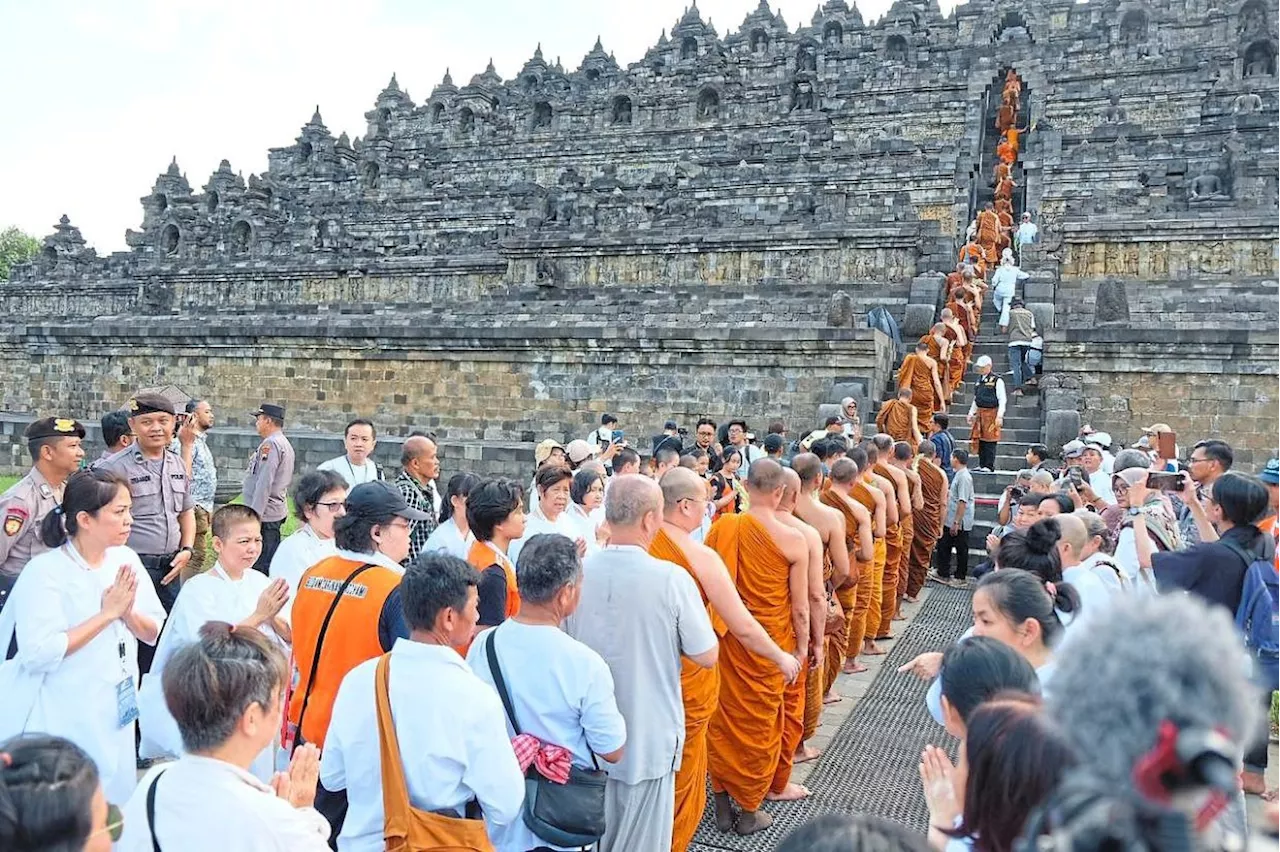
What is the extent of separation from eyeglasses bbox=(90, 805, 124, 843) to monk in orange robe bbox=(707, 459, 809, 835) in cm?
329

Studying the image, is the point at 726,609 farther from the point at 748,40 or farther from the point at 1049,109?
the point at 748,40

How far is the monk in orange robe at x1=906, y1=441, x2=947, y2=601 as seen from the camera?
386 inches

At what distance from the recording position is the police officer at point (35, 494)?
4.52m

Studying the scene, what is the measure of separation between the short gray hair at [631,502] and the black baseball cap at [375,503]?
2.76 ft

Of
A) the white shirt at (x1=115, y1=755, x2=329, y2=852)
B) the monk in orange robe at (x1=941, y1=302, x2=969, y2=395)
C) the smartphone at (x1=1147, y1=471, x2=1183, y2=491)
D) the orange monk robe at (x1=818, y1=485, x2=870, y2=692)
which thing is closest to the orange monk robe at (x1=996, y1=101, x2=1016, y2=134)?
the monk in orange robe at (x1=941, y1=302, x2=969, y2=395)

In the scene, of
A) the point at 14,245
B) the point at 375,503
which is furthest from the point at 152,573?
the point at 14,245

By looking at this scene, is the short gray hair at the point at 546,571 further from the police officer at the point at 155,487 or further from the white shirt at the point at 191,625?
the police officer at the point at 155,487

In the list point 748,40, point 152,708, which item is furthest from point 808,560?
point 748,40

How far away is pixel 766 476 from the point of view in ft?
16.0

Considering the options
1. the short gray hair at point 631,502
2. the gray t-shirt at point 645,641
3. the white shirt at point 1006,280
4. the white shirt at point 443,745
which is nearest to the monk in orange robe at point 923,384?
the white shirt at point 1006,280

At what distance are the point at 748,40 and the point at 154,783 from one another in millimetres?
40415

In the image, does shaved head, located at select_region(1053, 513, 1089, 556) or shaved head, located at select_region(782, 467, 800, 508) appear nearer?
shaved head, located at select_region(1053, 513, 1089, 556)

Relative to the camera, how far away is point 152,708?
12.0 feet

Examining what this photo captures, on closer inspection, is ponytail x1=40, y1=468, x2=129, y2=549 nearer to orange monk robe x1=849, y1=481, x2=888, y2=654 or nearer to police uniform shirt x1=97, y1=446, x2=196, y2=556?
police uniform shirt x1=97, y1=446, x2=196, y2=556
